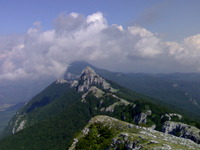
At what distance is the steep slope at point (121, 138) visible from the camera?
229 feet

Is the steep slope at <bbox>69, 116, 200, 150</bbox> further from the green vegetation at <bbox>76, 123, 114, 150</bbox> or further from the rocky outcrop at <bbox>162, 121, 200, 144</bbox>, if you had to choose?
the rocky outcrop at <bbox>162, 121, 200, 144</bbox>

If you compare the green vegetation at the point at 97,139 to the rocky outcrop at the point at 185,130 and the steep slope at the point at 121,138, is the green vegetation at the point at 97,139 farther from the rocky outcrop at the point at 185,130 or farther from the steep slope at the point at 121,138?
the rocky outcrop at the point at 185,130

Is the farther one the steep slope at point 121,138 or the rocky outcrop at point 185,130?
the rocky outcrop at point 185,130

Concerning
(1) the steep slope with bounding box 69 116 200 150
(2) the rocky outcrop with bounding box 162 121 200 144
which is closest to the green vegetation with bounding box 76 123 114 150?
(1) the steep slope with bounding box 69 116 200 150

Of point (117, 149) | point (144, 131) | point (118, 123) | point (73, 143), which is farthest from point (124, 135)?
point (73, 143)

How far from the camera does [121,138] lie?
79438 mm

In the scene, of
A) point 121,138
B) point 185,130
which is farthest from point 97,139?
point 185,130

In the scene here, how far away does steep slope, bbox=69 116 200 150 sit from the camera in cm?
6991

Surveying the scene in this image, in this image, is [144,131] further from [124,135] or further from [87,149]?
[87,149]

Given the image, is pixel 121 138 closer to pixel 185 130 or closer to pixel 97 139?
pixel 97 139

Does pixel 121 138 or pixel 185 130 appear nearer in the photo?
pixel 121 138

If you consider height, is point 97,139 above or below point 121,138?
below

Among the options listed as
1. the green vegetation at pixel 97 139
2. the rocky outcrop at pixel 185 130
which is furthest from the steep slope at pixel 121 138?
the rocky outcrop at pixel 185 130

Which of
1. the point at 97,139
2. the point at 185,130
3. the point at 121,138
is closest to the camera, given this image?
the point at 121,138
